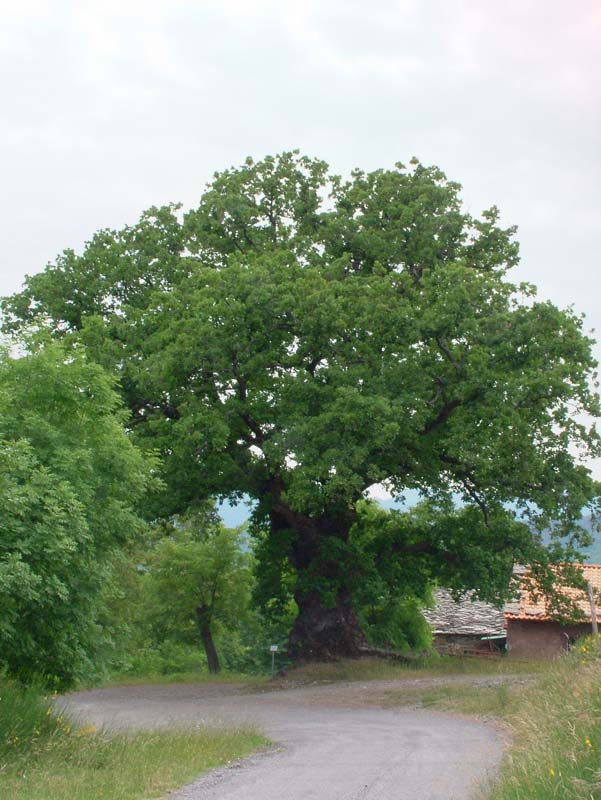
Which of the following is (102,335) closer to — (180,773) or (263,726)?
(263,726)

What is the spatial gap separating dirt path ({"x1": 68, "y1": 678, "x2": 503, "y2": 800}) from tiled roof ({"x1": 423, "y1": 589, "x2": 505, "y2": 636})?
34.1 metres

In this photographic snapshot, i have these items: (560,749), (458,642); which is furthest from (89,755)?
(458,642)

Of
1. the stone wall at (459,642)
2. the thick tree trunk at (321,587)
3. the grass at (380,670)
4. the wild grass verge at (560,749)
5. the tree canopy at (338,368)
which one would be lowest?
the stone wall at (459,642)

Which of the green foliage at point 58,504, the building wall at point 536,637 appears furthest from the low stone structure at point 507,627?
the green foliage at point 58,504

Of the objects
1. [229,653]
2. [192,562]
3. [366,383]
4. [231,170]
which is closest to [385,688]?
[366,383]

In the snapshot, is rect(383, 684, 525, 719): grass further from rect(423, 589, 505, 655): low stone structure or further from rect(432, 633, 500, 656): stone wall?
rect(432, 633, 500, 656): stone wall

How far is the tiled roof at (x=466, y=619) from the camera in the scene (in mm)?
59625

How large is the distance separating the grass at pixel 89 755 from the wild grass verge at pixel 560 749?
4.36m

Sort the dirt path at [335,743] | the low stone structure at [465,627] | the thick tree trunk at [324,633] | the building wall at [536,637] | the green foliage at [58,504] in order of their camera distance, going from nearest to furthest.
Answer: the dirt path at [335,743] → the green foliage at [58,504] → the thick tree trunk at [324,633] → the building wall at [536,637] → the low stone structure at [465,627]

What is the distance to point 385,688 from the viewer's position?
2533 cm

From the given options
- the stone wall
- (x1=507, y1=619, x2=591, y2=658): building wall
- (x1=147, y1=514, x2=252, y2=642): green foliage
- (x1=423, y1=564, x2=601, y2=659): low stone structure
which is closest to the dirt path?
(x1=423, y1=564, x2=601, y2=659): low stone structure

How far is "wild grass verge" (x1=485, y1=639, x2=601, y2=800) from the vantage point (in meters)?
8.39

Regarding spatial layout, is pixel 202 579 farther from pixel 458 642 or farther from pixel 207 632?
pixel 458 642

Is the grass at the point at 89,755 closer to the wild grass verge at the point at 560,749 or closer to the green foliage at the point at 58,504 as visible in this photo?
the green foliage at the point at 58,504
